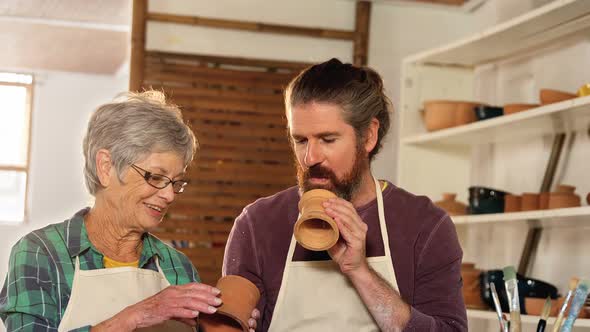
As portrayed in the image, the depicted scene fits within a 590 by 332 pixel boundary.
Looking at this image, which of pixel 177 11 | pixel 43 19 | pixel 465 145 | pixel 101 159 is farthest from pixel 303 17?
pixel 101 159

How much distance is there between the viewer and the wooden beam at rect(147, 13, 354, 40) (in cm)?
500

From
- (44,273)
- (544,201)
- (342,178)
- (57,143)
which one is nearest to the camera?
(44,273)

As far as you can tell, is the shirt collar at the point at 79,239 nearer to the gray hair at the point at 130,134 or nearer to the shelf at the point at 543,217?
the gray hair at the point at 130,134

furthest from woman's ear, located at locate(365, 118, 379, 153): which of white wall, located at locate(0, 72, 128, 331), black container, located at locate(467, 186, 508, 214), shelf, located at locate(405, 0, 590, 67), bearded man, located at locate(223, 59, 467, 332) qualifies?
white wall, located at locate(0, 72, 128, 331)

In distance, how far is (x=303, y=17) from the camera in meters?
5.23

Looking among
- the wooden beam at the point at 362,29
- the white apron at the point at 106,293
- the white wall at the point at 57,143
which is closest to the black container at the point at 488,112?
the wooden beam at the point at 362,29

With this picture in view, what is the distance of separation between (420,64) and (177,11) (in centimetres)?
138

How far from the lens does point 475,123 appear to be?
4176mm

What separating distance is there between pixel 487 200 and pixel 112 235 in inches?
87.5

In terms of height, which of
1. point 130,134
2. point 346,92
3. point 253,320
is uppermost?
point 346,92

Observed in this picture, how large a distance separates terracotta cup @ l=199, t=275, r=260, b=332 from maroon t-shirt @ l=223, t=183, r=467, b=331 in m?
0.30

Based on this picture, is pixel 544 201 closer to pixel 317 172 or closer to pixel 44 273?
pixel 317 172

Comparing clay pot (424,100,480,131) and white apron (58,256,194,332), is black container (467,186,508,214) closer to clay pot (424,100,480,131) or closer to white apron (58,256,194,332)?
clay pot (424,100,480,131)

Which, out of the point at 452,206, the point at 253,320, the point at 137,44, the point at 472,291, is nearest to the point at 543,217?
the point at 472,291
